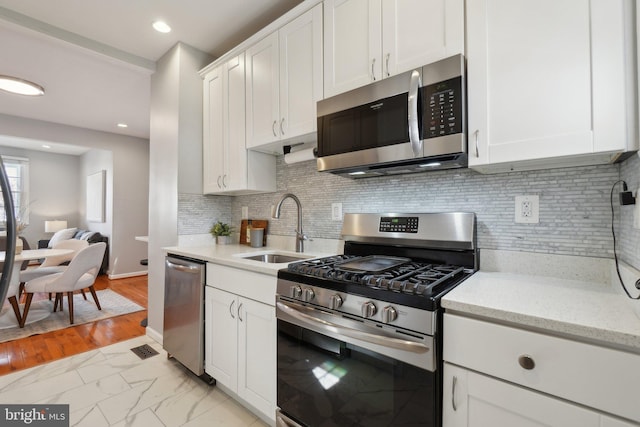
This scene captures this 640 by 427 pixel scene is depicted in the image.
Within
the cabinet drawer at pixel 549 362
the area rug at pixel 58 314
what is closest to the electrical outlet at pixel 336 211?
the cabinet drawer at pixel 549 362

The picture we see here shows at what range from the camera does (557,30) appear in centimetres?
105

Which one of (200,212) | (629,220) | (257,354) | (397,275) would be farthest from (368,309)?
(200,212)

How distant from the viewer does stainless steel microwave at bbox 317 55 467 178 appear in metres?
1.24

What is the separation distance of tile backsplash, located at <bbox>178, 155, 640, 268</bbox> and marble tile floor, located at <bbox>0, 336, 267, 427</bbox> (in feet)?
4.10

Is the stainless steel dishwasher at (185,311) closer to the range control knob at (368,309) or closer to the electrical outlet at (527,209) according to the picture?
the range control knob at (368,309)

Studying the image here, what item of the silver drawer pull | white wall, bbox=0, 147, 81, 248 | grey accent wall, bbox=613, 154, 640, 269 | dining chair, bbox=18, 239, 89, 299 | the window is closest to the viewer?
the silver drawer pull

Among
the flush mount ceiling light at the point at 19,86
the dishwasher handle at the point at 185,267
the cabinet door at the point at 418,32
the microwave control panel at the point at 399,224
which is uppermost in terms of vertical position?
the flush mount ceiling light at the point at 19,86

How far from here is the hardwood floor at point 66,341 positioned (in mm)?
2393

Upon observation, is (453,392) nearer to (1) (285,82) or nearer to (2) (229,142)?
(1) (285,82)

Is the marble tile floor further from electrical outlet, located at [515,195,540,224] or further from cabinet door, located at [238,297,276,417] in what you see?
electrical outlet, located at [515,195,540,224]

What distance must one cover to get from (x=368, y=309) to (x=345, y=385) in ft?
1.13

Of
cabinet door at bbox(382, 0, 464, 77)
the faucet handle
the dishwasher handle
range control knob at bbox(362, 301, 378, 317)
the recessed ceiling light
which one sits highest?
the recessed ceiling light

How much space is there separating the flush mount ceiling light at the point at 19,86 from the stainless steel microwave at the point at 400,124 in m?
3.32

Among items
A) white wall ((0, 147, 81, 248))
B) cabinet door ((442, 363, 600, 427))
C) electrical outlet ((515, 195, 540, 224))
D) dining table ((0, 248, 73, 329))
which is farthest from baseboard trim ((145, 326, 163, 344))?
white wall ((0, 147, 81, 248))
